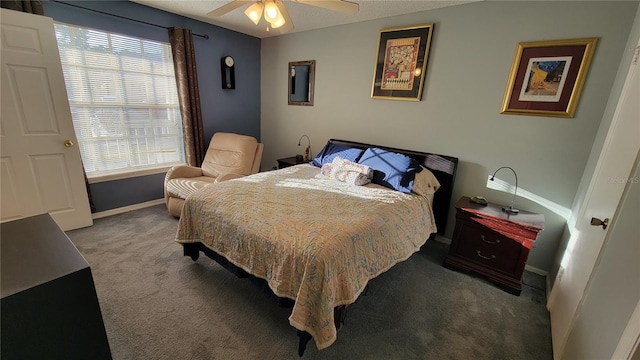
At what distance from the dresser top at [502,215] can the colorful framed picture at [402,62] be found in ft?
4.24

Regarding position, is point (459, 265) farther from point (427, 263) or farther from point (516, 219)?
point (516, 219)

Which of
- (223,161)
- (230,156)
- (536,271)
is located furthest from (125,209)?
(536,271)

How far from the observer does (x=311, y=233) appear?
149 cm

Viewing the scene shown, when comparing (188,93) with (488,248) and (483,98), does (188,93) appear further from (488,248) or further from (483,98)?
(488,248)

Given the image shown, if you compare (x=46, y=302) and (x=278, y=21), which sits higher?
(x=278, y=21)

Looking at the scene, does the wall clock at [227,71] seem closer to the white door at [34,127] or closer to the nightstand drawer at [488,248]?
the white door at [34,127]

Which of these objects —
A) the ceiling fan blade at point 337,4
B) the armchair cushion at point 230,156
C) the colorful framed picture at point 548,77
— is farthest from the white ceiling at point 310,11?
the armchair cushion at point 230,156

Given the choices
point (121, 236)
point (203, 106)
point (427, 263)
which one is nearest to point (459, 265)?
point (427, 263)

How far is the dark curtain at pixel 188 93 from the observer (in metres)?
3.25

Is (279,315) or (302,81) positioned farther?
(302,81)

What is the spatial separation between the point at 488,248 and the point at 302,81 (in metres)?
3.12

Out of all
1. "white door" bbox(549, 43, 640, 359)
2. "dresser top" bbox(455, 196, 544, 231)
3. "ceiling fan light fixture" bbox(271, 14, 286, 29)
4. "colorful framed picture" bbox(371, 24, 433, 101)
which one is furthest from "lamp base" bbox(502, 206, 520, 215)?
"ceiling fan light fixture" bbox(271, 14, 286, 29)

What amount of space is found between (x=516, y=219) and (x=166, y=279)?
2891 mm

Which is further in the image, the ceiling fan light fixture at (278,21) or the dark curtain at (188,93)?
the dark curtain at (188,93)
